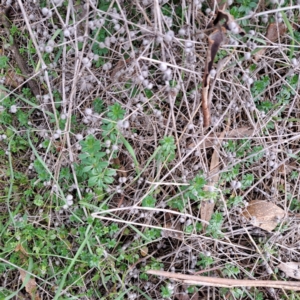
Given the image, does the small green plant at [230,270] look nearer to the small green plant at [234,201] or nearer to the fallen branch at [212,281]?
the fallen branch at [212,281]

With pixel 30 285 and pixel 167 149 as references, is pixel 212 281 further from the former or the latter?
pixel 30 285

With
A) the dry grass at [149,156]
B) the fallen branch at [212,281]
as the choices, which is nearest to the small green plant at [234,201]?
the dry grass at [149,156]

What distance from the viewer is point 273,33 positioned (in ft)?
6.88

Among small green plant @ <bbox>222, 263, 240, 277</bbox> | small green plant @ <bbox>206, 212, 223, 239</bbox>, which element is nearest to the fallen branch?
small green plant @ <bbox>222, 263, 240, 277</bbox>

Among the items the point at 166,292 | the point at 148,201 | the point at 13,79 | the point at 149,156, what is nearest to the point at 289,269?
the point at 166,292

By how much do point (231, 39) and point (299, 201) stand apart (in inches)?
43.5

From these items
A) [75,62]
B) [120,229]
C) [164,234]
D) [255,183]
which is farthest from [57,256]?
[255,183]

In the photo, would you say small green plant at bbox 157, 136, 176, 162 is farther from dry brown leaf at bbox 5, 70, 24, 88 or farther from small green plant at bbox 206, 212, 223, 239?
Result: dry brown leaf at bbox 5, 70, 24, 88

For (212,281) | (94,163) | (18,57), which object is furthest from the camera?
(18,57)

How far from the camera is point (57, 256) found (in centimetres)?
216

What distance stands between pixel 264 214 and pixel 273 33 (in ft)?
3.59

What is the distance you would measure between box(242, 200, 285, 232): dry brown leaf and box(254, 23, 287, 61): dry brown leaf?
895 mm

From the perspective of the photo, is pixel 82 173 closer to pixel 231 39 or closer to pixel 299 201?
pixel 231 39

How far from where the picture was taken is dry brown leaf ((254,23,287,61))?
207 cm
